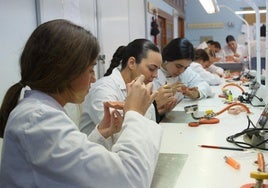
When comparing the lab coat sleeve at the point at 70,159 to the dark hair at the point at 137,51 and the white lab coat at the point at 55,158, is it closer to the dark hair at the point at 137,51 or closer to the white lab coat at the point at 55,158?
the white lab coat at the point at 55,158

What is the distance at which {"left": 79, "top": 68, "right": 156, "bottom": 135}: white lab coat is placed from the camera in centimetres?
154

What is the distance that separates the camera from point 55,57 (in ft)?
2.62

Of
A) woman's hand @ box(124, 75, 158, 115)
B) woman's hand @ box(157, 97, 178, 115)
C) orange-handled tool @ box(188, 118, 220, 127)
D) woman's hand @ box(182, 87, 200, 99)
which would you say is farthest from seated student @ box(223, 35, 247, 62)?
woman's hand @ box(124, 75, 158, 115)

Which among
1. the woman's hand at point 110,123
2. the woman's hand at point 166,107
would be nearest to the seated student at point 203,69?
the woman's hand at point 166,107

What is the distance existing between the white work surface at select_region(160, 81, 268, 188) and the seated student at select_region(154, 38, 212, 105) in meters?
0.59

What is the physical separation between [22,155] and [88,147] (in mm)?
146

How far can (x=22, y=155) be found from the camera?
0.72 meters

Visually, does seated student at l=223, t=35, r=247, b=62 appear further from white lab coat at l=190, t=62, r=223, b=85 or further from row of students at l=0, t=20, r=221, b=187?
row of students at l=0, t=20, r=221, b=187

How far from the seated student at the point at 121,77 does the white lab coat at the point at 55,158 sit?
0.77 metres

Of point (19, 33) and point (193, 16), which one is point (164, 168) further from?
point (193, 16)

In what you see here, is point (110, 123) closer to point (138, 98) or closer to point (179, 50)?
point (138, 98)

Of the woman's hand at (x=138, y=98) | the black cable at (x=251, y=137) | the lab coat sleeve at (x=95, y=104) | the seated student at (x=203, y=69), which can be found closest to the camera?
the woman's hand at (x=138, y=98)

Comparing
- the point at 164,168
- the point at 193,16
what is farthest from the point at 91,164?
the point at 193,16

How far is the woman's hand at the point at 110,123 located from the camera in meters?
1.17
